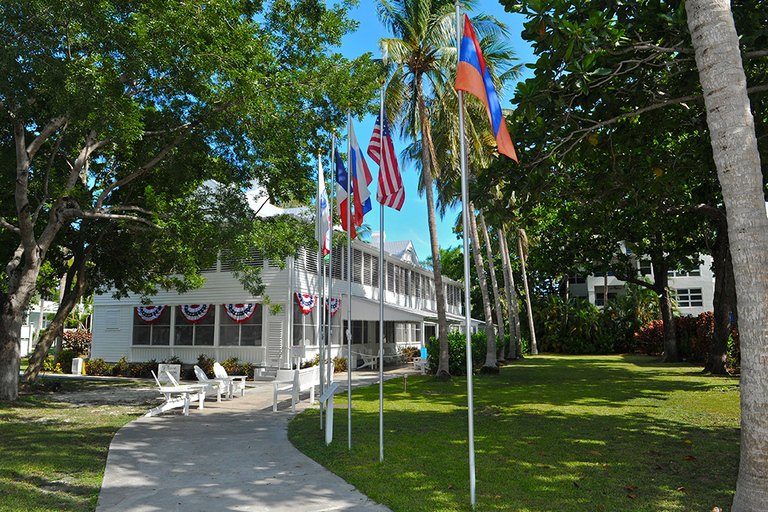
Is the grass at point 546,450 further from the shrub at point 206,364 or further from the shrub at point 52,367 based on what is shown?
the shrub at point 52,367

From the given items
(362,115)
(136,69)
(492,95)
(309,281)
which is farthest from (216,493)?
(309,281)

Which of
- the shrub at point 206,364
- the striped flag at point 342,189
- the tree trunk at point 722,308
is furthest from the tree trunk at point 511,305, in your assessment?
the striped flag at point 342,189

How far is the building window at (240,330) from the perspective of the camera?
68.2 feet

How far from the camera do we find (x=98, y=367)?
22203 millimetres

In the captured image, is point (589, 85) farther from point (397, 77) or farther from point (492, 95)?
point (397, 77)

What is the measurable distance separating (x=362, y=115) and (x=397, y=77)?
13.9 feet

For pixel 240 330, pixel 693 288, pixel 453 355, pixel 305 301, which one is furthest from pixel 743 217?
pixel 693 288

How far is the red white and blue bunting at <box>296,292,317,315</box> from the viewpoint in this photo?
2104 cm

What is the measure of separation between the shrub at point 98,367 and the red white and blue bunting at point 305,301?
Answer: 8.75 meters

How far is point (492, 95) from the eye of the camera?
5.54 m

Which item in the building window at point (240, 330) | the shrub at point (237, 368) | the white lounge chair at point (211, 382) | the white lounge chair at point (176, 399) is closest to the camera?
the white lounge chair at point (176, 399)

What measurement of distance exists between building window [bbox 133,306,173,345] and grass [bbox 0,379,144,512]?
9.90 m

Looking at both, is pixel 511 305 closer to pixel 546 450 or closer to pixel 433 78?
pixel 433 78

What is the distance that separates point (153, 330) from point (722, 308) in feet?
72.7
